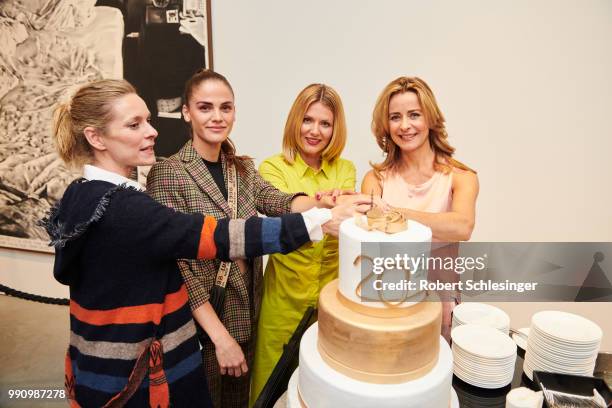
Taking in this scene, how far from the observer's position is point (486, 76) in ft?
8.24

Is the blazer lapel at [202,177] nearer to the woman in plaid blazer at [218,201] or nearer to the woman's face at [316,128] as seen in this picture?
the woman in plaid blazer at [218,201]

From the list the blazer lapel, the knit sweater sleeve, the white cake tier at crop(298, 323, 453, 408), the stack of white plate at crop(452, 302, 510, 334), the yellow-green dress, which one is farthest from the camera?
the yellow-green dress

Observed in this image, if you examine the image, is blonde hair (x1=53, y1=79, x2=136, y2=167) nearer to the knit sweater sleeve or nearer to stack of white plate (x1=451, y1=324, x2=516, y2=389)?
the knit sweater sleeve

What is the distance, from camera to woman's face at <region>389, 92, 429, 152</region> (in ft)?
5.84

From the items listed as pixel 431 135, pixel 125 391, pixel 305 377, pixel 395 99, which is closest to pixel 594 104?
pixel 431 135

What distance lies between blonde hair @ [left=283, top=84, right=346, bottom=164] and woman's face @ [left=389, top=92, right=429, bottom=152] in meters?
0.30

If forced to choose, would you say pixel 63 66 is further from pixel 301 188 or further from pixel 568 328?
pixel 568 328

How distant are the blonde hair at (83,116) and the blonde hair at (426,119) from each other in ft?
3.58

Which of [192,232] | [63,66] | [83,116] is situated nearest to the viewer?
[192,232]

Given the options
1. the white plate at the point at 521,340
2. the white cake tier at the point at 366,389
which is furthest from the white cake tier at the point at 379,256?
the white plate at the point at 521,340

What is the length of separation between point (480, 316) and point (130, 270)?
133cm

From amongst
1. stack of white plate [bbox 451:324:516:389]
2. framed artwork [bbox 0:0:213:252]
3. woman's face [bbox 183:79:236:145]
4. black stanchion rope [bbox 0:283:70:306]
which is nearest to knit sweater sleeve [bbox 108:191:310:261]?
woman's face [bbox 183:79:236:145]

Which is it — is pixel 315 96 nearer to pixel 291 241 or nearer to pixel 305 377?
pixel 291 241

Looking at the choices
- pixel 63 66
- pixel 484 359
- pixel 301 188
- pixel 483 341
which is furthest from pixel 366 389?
pixel 63 66
